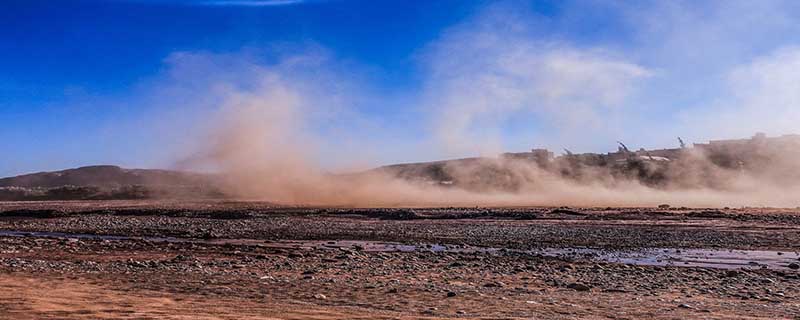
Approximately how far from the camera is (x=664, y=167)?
252ft

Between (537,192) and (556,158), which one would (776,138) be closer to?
(556,158)

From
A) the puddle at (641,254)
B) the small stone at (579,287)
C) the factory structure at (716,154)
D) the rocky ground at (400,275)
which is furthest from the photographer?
the factory structure at (716,154)

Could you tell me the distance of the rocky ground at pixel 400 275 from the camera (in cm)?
1034

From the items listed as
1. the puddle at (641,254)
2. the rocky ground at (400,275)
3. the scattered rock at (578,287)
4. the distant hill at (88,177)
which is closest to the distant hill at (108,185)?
the distant hill at (88,177)

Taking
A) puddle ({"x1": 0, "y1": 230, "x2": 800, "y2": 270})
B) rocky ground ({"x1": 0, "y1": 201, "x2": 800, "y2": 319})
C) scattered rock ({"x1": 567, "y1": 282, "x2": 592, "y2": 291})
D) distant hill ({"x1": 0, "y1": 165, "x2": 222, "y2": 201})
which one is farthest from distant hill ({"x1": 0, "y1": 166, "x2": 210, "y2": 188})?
scattered rock ({"x1": 567, "y1": 282, "x2": 592, "y2": 291})

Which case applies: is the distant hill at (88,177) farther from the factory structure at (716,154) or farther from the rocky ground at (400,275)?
the rocky ground at (400,275)

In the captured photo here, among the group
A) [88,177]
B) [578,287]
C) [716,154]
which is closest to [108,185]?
[88,177]

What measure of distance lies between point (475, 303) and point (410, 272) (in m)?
4.57

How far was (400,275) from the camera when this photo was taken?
14.9m

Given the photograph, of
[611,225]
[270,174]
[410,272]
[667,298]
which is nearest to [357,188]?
[270,174]

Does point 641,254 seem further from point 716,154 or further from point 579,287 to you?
point 716,154

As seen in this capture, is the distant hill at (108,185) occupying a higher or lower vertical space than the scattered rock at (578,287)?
higher

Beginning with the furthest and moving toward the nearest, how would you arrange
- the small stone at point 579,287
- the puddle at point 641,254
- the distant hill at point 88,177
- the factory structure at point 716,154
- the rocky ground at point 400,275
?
the distant hill at point 88,177 → the factory structure at point 716,154 → the puddle at point 641,254 → the small stone at point 579,287 → the rocky ground at point 400,275

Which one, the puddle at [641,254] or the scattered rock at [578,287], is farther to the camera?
the puddle at [641,254]
